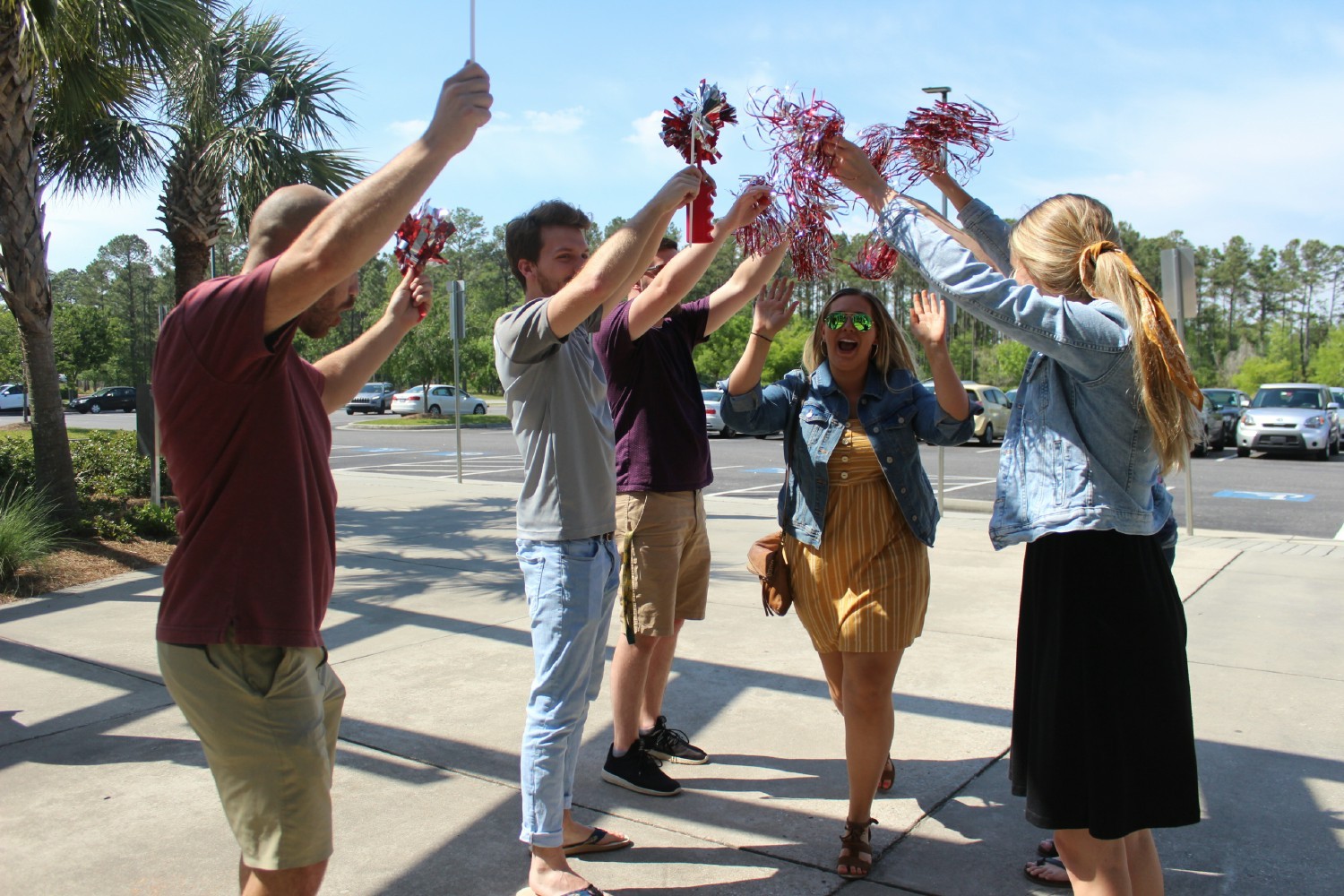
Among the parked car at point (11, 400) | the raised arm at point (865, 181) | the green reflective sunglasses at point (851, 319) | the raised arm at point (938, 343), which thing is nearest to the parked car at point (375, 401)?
the parked car at point (11, 400)

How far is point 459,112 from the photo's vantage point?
6.02 ft

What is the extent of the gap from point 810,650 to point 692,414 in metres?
2.06

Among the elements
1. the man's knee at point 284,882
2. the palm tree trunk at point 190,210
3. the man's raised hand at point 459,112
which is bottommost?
the man's knee at point 284,882

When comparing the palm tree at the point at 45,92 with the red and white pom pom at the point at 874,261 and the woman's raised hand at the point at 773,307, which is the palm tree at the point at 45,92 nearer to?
the woman's raised hand at the point at 773,307

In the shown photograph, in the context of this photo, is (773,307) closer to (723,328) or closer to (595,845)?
(595,845)

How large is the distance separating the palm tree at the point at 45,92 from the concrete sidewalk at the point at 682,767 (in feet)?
7.82

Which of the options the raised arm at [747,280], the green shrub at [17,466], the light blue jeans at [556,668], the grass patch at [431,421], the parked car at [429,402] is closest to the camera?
the light blue jeans at [556,668]

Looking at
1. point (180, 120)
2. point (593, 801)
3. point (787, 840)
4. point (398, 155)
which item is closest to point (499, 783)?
point (593, 801)

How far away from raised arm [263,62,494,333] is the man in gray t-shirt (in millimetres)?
836

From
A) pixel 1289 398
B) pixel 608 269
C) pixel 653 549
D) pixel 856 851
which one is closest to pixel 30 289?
pixel 653 549

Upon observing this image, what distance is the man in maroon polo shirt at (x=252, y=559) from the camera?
70.9 inches

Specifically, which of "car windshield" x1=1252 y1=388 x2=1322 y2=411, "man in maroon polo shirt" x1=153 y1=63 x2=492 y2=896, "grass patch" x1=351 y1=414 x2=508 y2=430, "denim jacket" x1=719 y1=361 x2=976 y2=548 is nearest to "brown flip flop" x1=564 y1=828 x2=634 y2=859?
"denim jacket" x1=719 y1=361 x2=976 y2=548

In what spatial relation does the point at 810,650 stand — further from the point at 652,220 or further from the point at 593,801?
the point at 652,220

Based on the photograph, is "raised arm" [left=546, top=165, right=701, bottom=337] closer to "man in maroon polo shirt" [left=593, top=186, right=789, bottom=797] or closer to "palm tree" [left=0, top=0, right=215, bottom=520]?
"man in maroon polo shirt" [left=593, top=186, right=789, bottom=797]
